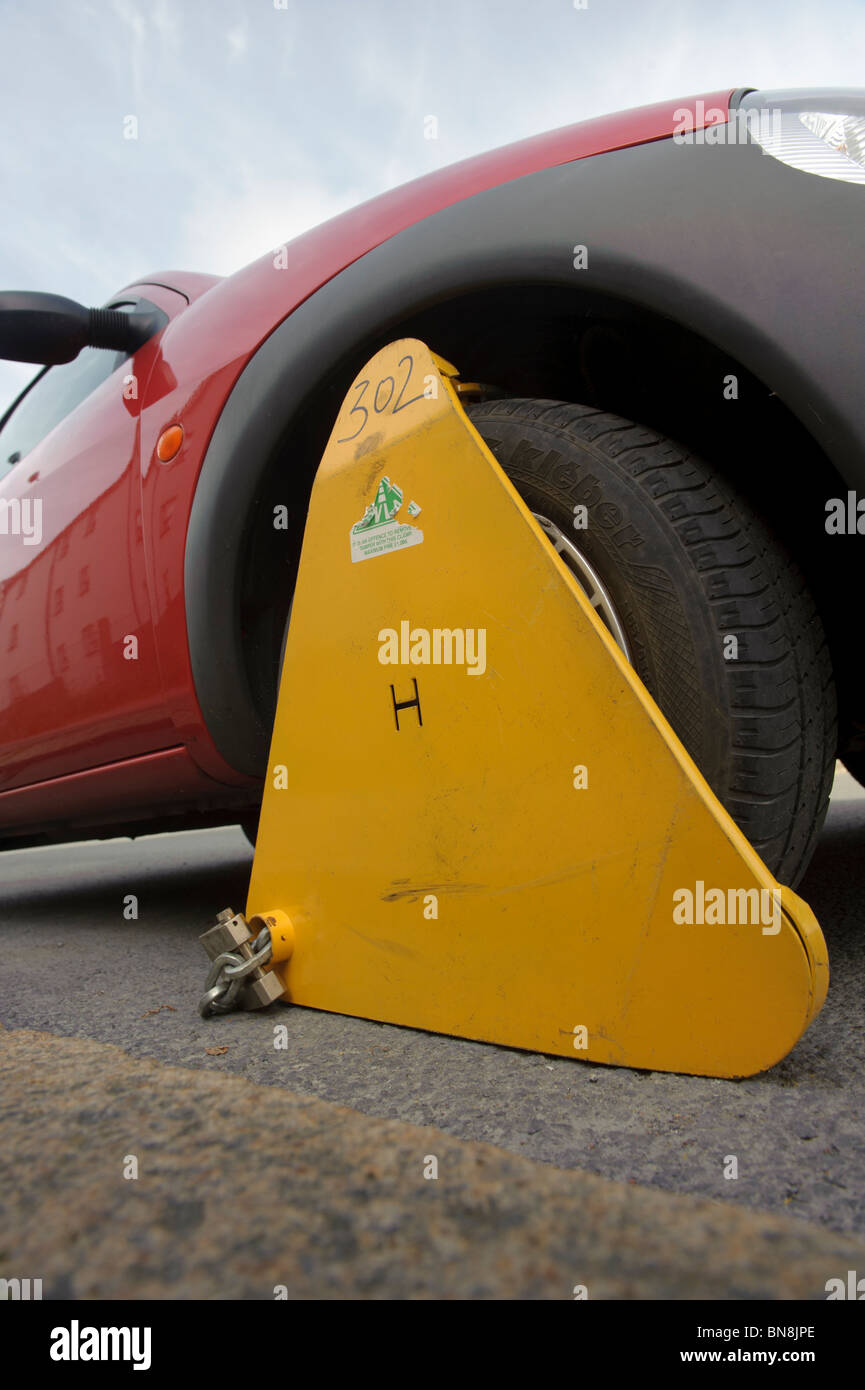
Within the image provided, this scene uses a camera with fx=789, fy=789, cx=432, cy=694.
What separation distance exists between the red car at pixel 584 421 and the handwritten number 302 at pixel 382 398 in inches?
4.2

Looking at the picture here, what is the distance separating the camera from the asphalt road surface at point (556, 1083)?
63 centimetres

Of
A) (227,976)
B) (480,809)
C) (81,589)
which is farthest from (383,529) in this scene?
(81,589)

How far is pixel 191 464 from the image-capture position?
1.41 meters

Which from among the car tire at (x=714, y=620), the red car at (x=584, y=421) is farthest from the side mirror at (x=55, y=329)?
the car tire at (x=714, y=620)

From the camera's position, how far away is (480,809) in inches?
37.7

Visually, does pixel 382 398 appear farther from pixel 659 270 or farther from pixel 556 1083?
pixel 556 1083

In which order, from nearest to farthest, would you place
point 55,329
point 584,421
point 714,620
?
1. point 714,620
2. point 584,421
3. point 55,329

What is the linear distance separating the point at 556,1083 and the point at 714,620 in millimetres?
540

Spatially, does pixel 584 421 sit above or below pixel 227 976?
above

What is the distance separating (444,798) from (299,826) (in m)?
0.29

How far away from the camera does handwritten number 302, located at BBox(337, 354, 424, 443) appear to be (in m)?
1.09

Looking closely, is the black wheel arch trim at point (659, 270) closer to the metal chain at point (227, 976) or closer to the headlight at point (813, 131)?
the headlight at point (813, 131)

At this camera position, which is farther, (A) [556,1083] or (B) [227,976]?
(B) [227,976]
